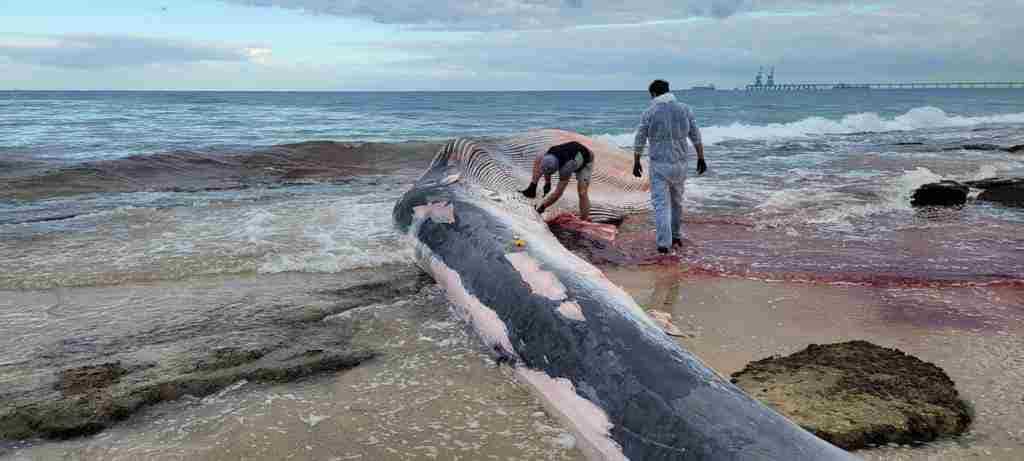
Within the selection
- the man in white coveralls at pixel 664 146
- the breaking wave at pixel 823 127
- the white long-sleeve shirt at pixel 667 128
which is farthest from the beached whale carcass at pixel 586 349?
the breaking wave at pixel 823 127

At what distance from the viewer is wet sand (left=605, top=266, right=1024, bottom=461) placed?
3473mm

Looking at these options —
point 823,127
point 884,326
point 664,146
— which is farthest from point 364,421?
point 823,127

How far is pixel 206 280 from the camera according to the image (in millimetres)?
6191

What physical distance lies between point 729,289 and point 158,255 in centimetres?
550

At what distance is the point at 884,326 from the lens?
496 cm

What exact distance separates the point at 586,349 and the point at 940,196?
29.4ft

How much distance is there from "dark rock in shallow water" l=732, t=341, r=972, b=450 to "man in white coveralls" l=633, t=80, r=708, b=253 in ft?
10.2

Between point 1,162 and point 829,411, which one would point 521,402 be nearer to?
point 829,411

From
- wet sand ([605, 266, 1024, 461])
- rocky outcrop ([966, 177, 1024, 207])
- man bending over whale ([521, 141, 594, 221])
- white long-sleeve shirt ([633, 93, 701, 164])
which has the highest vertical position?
white long-sleeve shirt ([633, 93, 701, 164])

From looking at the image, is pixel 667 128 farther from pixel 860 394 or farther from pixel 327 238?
pixel 860 394

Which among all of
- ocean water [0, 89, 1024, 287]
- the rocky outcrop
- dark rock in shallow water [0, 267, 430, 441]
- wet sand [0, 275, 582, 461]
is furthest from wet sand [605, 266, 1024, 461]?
the rocky outcrop

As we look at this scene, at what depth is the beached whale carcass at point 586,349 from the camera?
263cm

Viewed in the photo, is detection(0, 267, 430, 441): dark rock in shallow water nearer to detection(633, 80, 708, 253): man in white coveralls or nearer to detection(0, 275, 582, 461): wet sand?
detection(0, 275, 582, 461): wet sand

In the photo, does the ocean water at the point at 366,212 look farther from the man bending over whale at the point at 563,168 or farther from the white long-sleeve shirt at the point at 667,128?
the man bending over whale at the point at 563,168
